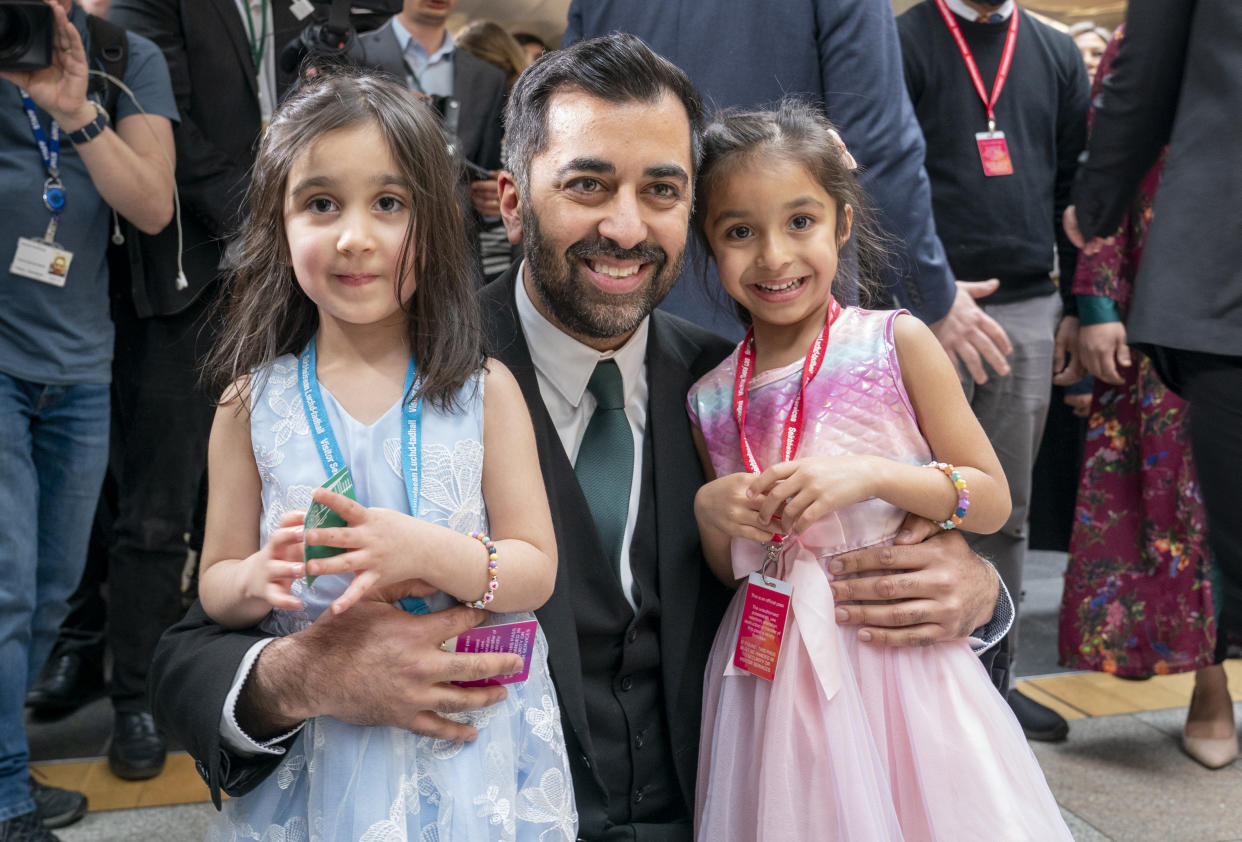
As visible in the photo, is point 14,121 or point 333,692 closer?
point 333,692

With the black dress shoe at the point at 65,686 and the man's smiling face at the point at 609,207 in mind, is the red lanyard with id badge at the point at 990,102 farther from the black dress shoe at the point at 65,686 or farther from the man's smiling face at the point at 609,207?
the black dress shoe at the point at 65,686

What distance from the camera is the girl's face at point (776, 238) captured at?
5.39 feet

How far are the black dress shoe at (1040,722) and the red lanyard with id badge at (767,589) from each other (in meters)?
1.71

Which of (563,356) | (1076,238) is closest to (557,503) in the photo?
(563,356)

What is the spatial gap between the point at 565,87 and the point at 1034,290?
1.85 metres

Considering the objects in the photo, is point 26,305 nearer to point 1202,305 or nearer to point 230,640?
point 230,640

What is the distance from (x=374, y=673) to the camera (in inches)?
50.8

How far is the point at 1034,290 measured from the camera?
3.02 m

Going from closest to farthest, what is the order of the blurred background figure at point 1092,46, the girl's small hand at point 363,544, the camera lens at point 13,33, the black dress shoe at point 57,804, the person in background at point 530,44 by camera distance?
1. the girl's small hand at point 363,544
2. the camera lens at point 13,33
3. the black dress shoe at point 57,804
4. the blurred background figure at point 1092,46
5. the person in background at point 530,44

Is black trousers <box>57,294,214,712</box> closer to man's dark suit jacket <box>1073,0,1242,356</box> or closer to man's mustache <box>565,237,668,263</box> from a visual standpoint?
man's mustache <box>565,237,668,263</box>

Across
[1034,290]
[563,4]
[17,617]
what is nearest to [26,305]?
[17,617]

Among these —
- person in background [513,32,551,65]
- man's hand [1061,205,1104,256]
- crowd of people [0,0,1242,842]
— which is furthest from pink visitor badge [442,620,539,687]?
person in background [513,32,551,65]

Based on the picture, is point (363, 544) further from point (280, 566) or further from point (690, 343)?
point (690, 343)

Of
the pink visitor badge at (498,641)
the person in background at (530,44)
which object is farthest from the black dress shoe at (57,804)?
the person in background at (530,44)
